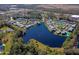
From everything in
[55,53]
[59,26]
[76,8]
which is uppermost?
[76,8]

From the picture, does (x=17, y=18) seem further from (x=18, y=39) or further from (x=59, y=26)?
(x=59, y=26)

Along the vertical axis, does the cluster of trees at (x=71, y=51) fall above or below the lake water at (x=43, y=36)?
below

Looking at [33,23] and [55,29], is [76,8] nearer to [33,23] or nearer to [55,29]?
[55,29]

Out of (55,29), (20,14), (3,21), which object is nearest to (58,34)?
(55,29)

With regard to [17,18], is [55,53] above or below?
below

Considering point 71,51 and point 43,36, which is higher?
point 43,36

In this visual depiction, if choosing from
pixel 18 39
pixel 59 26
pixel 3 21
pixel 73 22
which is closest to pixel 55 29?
pixel 59 26
